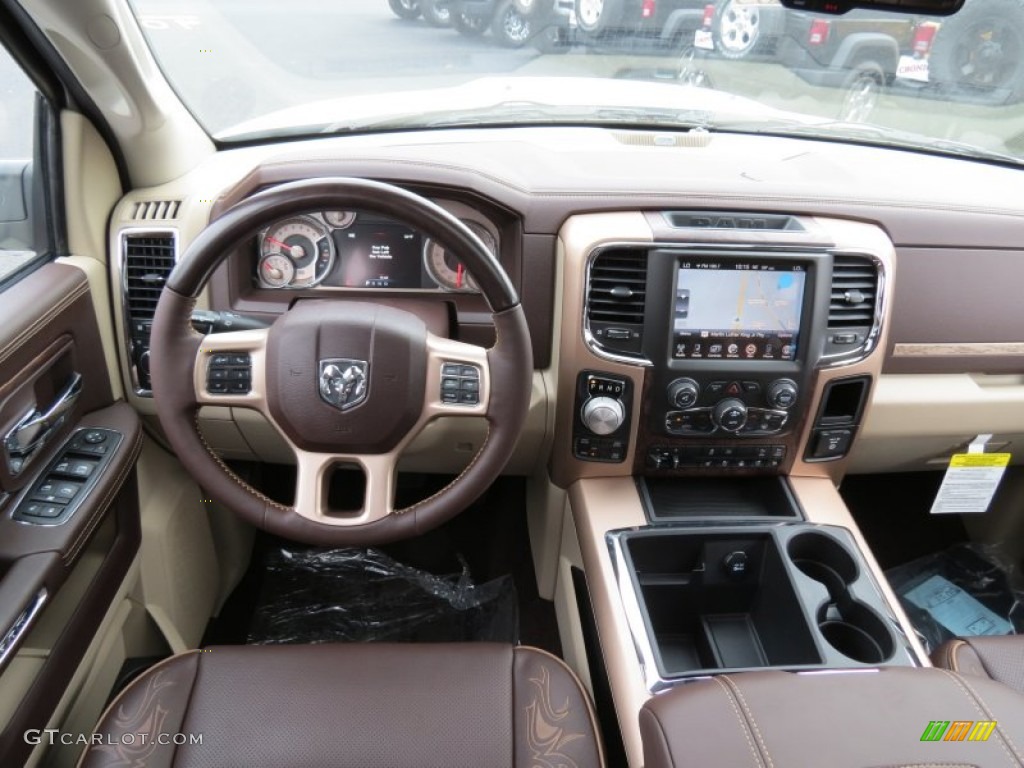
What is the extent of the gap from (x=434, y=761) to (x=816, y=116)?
6.31ft

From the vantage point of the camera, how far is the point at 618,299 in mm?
1636

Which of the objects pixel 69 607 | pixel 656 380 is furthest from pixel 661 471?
pixel 69 607

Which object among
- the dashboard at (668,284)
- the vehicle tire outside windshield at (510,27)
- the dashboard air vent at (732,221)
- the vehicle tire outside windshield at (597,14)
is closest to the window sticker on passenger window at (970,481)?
the dashboard at (668,284)

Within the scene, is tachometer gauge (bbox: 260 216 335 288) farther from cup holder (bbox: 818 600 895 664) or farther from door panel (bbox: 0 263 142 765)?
cup holder (bbox: 818 600 895 664)

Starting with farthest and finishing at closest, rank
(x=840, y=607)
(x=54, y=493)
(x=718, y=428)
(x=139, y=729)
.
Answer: (x=718, y=428) < (x=840, y=607) < (x=54, y=493) < (x=139, y=729)

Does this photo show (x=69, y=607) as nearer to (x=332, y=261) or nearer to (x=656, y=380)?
(x=332, y=261)

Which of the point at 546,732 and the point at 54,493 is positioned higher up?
the point at 54,493

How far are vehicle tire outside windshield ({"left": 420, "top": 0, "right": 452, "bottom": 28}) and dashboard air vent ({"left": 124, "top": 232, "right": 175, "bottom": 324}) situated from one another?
3.26ft

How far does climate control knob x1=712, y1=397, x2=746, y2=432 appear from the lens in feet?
5.49

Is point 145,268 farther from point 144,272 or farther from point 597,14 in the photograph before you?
point 597,14

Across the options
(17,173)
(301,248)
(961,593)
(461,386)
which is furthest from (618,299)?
(961,593)

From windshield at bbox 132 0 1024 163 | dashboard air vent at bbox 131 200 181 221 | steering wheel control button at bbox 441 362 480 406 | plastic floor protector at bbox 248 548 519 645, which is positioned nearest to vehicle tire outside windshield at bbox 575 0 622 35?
windshield at bbox 132 0 1024 163

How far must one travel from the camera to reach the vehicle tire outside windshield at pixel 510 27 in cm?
225

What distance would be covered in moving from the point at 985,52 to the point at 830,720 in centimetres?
216
